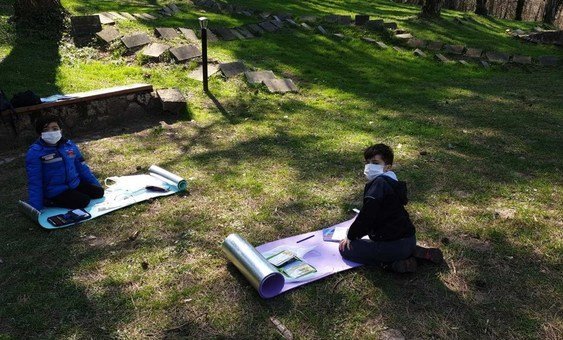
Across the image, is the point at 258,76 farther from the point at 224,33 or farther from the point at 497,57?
the point at 497,57

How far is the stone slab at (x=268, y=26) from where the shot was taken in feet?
48.1

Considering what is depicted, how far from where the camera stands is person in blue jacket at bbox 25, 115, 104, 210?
17.6 feet

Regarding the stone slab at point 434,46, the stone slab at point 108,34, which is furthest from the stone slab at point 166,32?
the stone slab at point 434,46

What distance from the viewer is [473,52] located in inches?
553

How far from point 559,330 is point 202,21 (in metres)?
7.97

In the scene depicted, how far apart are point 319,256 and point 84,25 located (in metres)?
9.62

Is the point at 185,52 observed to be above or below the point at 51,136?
above

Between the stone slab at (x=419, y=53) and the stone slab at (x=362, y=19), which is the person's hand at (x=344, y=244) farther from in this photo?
the stone slab at (x=362, y=19)

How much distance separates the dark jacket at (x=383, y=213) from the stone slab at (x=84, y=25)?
32.1 feet

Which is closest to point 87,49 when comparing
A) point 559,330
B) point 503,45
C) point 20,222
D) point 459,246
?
point 20,222

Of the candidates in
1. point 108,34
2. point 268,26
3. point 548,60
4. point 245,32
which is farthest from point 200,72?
point 548,60

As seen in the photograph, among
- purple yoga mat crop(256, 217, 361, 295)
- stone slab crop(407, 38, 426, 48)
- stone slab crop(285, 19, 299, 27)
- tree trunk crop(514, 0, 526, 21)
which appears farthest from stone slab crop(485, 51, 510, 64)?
tree trunk crop(514, 0, 526, 21)

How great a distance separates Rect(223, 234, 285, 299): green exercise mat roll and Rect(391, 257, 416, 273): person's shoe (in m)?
1.06

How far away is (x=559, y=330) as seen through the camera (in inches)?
147
